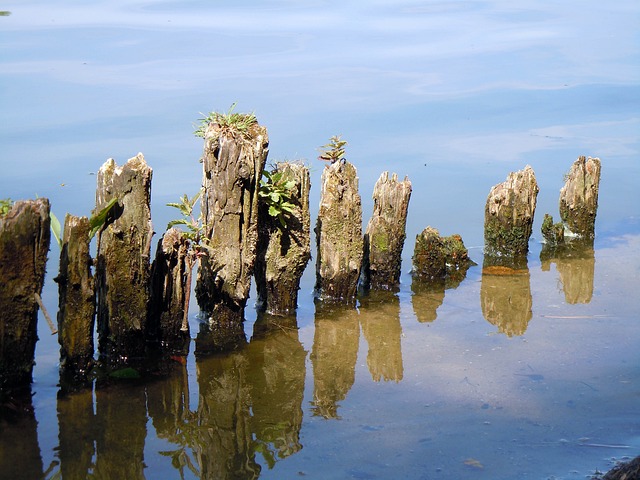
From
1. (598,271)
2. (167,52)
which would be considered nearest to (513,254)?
(598,271)

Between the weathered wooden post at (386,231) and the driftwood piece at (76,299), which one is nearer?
the driftwood piece at (76,299)

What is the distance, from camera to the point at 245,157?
11.0 meters

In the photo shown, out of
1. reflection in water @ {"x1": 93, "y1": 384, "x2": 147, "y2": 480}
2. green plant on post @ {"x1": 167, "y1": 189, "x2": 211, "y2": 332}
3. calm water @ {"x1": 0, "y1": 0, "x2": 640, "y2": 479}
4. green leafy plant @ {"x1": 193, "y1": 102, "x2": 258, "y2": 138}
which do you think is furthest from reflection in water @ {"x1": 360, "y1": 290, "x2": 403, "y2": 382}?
green leafy plant @ {"x1": 193, "y1": 102, "x2": 258, "y2": 138}

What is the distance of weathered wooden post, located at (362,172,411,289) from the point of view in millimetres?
13227

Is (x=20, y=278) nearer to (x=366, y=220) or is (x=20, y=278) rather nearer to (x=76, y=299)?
(x=76, y=299)

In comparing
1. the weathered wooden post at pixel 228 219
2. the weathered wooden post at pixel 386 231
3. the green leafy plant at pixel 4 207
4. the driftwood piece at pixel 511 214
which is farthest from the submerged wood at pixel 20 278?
the driftwood piece at pixel 511 214

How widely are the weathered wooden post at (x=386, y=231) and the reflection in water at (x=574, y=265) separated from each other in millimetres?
2621

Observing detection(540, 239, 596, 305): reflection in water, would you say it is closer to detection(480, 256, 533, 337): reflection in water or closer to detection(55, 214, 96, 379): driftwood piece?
detection(480, 256, 533, 337): reflection in water

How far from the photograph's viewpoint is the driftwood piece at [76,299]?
9.64m

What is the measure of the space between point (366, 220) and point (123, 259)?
21.4ft

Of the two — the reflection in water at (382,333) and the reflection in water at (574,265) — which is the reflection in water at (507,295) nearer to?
the reflection in water at (574,265)

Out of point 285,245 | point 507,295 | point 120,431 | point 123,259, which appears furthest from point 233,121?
point 507,295

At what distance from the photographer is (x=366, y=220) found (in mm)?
16062

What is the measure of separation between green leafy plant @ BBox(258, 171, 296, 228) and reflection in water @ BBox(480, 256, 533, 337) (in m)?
3.27
